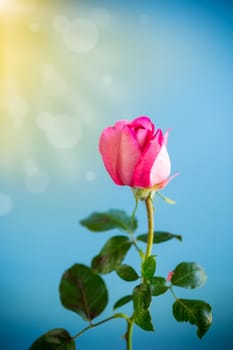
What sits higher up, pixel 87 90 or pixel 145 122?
pixel 87 90

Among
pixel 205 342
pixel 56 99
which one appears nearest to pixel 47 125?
pixel 56 99

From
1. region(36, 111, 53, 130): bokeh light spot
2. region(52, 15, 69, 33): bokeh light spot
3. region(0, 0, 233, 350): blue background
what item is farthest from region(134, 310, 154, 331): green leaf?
region(52, 15, 69, 33): bokeh light spot

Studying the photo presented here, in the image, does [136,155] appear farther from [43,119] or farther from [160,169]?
[43,119]

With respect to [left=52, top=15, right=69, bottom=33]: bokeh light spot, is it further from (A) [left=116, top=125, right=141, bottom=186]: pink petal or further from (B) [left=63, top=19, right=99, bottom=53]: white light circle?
(A) [left=116, top=125, right=141, bottom=186]: pink petal

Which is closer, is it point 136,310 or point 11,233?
point 136,310

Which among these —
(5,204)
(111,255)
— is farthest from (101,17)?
(111,255)

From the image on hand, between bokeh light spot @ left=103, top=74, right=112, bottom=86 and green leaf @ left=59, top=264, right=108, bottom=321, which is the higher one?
bokeh light spot @ left=103, top=74, right=112, bottom=86

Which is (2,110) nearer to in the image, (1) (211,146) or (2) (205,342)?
(1) (211,146)
